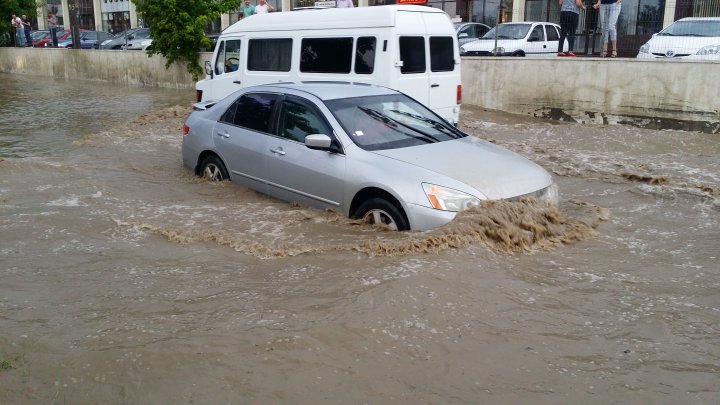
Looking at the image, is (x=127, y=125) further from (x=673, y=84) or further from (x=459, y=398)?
(x=459, y=398)

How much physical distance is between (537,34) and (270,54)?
401 inches

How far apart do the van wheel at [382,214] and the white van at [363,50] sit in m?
4.07

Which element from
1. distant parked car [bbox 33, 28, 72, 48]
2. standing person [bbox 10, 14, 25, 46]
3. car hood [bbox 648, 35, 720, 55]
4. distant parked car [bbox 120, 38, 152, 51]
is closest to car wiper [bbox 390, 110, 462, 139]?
car hood [bbox 648, 35, 720, 55]

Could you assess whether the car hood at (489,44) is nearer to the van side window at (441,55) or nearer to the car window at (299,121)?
the van side window at (441,55)

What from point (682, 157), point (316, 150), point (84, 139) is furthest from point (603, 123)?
point (84, 139)

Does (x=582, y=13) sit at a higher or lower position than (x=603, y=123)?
higher

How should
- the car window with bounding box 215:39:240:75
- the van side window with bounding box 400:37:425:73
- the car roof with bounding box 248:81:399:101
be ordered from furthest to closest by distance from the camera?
the car window with bounding box 215:39:240:75, the van side window with bounding box 400:37:425:73, the car roof with bounding box 248:81:399:101

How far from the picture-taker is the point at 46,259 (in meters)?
5.71

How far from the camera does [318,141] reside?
6.19 metres

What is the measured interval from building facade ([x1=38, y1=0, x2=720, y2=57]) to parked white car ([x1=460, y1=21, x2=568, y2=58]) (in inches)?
62.8

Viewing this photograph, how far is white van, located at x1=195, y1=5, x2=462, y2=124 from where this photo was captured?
9.70 m

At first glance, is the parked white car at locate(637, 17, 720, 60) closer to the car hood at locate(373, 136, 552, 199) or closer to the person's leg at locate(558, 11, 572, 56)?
the person's leg at locate(558, 11, 572, 56)

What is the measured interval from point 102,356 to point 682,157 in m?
9.44

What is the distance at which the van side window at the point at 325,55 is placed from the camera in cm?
1023
